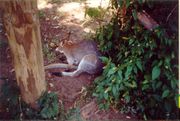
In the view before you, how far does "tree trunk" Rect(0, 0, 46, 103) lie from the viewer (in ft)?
14.9

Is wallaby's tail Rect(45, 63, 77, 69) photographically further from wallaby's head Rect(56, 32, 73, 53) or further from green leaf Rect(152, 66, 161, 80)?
green leaf Rect(152, 66, 161, 80)

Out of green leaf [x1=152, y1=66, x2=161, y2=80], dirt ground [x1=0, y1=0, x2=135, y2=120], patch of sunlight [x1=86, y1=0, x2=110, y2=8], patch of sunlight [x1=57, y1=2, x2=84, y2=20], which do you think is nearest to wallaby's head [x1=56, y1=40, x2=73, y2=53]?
dirt ground [x1=0, y1=0, x2=135, y2=120]

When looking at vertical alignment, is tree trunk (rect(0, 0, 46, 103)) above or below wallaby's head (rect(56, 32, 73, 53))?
above

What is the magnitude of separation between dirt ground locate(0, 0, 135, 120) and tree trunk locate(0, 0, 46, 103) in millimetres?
554

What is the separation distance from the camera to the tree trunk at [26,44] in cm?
453

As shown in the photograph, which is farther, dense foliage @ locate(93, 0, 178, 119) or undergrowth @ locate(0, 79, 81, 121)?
undergrowth @ locate(0, 79, 81, 121)

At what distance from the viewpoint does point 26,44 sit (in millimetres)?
4734

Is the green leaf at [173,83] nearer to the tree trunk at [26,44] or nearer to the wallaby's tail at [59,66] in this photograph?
the tree trunk at [26,44]

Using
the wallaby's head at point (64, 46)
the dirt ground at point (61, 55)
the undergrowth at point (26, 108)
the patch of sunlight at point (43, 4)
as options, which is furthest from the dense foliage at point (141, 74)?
the patch of sunlight at point (43, 4)

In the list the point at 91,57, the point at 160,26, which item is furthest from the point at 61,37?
the point at 160,26

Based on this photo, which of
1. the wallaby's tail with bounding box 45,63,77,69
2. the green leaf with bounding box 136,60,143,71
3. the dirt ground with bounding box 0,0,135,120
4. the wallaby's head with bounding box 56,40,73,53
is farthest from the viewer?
the wallaby's head with bounding box 56,40,73,53

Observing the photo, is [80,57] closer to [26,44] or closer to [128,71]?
[128,71]

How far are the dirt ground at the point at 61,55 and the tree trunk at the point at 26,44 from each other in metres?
0.55

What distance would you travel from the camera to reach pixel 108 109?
5.43m
